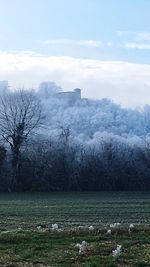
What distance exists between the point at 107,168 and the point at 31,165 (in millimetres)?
11545

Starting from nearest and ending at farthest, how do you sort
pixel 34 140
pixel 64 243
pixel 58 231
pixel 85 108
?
1. pixel 64 243
2. pixel 58 231
3. pixel 34 140
4. pixel 85 108

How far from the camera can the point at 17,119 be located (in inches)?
3292

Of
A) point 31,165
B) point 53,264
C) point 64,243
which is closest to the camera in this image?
point 53,264

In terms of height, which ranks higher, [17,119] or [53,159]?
[17,119]

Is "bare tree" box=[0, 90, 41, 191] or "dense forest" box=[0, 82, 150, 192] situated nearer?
"dense forest" box=[0, 82, 150, 192]

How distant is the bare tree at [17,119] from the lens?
78537 millimetres

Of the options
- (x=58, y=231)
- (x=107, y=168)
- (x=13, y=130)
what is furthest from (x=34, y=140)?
(x=58, y=231)

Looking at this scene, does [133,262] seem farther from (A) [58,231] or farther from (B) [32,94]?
(B) [32,94]

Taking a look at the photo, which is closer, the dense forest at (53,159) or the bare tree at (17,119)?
the dense forest at (53,159)

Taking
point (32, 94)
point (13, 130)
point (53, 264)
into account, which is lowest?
point (53, 264)

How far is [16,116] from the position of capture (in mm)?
84875

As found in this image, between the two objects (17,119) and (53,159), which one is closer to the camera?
(53,159)

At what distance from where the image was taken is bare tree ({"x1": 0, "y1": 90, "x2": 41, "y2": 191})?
78.5 m

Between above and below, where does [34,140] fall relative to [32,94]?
below
